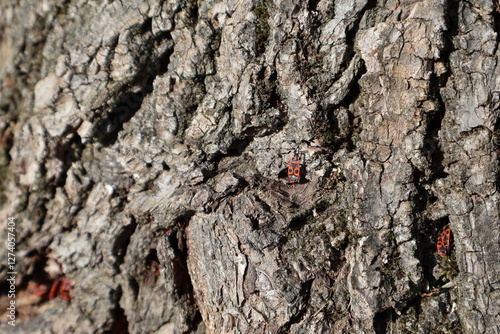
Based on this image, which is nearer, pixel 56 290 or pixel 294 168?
pixel 294 168

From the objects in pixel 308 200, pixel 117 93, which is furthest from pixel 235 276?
pixel 117 93

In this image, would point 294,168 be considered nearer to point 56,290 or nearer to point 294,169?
point 294,169

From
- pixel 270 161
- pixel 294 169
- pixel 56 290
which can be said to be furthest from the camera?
pixel 56 290

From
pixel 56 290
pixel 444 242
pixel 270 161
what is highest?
pixel 270 161

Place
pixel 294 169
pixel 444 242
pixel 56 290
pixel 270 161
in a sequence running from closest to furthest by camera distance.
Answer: pixel 444 242 → pixel 294 169 → pixel 270 161 → pixel 56 290

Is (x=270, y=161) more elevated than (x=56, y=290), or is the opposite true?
(x=270, y=161)

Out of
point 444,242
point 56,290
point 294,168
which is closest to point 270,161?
point 294,168

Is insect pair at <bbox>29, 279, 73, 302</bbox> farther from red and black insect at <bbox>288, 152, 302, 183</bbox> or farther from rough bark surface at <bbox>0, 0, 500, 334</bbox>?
red and black insect at <bbox>288, 152, 302, 183</bbox>

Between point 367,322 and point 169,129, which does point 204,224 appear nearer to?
point 169,129
